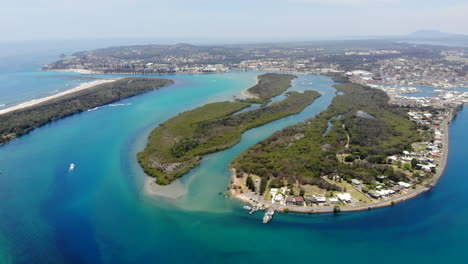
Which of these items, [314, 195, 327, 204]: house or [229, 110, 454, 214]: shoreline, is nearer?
[229, 110, 454, 214]: shoreline

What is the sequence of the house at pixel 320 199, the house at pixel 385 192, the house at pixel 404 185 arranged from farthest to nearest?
the house at pixel 404 185 < the house at pixel 385 192 < the house at pixel 320 199

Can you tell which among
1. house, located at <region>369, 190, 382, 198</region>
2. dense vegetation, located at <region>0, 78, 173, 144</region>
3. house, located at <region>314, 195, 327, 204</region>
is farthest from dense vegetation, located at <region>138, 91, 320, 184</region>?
dense vegetation, located at <region>0, 78, 173, 144</region>

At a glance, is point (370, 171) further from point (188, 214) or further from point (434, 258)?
point (188, 214)

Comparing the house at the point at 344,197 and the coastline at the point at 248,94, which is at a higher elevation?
the coastline at the point at 248,94

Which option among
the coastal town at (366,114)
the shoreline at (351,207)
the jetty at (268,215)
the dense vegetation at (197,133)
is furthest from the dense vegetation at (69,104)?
the jetty at (268,215)

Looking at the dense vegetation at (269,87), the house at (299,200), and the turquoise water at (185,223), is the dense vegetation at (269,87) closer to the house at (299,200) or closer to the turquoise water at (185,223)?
the turquoise water at (185,223)

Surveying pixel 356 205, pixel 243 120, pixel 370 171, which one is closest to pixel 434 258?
pixel 356 205

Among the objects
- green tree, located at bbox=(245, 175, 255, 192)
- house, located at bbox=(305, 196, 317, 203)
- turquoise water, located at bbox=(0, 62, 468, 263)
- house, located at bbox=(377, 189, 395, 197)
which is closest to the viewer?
turquoise water, located at bbox=(0, 62, 468, 263)

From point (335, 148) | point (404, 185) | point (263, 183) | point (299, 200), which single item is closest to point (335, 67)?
point (335, 148)

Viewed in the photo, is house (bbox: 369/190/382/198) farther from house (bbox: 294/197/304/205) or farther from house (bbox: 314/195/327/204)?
house (bbox: 294/197/304/205)

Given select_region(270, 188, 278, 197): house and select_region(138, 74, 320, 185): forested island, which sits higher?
select_region(138, 74, 320, 185): forested island
